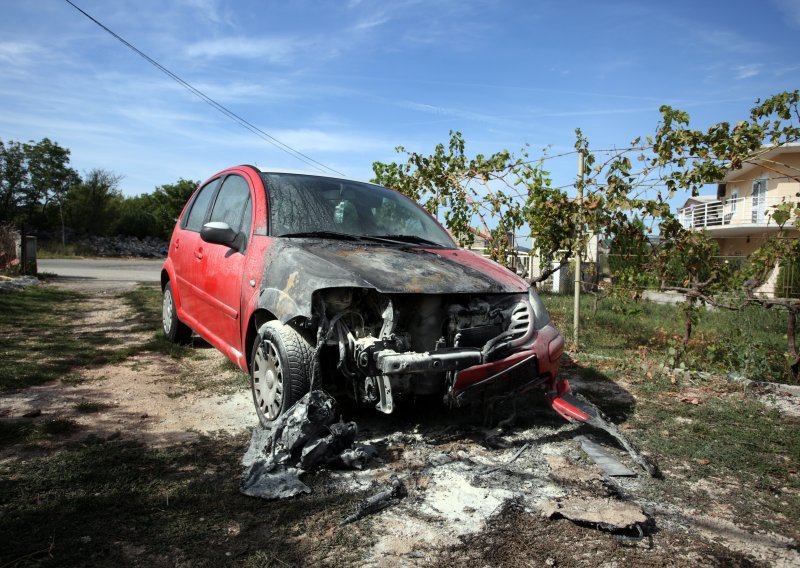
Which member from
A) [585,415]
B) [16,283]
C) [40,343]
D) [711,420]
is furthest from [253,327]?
[16,283]

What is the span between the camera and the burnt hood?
10.3 ft

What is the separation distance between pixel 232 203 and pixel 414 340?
2.16 meters

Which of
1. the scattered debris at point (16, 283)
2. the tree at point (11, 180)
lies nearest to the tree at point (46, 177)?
the tree at point (11, 180)

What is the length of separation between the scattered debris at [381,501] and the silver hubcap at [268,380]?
0.94 meters

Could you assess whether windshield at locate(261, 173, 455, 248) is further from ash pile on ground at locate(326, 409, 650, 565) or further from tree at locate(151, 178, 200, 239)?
tree at locate(151, 178, 200, 239)

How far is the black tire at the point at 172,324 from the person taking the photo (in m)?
5.79

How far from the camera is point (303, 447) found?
2982 mm

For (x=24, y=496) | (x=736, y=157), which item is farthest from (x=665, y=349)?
(x=24, y=496)

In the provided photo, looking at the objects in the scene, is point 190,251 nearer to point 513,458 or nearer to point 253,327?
point 253,327

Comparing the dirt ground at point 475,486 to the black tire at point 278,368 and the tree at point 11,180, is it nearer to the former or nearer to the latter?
the black tire at point 278,368

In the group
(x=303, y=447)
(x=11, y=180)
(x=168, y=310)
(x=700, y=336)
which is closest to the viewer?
(x=303, y=447)

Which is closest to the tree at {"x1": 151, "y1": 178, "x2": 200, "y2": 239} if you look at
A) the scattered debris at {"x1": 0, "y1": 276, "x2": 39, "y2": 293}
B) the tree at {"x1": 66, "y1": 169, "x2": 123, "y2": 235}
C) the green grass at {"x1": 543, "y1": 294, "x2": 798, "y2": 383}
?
the tree at {"x1": 66, "y1": 169, "x2": 123, "y2": 235}

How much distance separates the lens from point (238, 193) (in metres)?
4.50

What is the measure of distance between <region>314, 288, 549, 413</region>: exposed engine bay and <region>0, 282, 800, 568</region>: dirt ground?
412 millimetres
